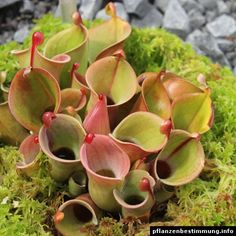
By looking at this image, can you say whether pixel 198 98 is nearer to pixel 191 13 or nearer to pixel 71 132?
pixel 71 132

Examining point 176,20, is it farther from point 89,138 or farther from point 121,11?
point 89,138

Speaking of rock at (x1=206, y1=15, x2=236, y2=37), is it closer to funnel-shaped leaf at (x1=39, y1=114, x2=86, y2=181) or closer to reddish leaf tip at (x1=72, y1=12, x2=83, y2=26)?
reddish leaf tip at (x1=72, y1=12, x2=83, y2=26)

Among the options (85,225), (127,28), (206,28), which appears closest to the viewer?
(85,225)

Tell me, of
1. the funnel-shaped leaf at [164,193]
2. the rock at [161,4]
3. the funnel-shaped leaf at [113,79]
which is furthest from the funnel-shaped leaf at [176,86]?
the rock at [161,4]

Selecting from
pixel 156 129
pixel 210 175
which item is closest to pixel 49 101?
pixel 156 129

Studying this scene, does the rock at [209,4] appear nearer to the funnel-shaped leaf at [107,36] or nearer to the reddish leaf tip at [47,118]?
the funnel-shaped leaf at [107,36]

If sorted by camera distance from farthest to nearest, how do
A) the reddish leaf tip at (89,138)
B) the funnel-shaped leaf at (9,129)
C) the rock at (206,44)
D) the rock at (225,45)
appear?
the rock at (225,45)
the rock at (206,44)
the funnel-shaped leaf at (9,129)
the reddish leaf tip at (89,138)

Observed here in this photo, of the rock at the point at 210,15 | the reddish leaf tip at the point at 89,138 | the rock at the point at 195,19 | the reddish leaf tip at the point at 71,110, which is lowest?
the rock at the point at 210,15

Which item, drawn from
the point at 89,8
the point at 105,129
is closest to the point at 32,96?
the point at 105,129
